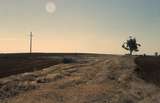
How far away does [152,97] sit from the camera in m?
27.4

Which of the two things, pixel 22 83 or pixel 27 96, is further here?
pixel 22 83

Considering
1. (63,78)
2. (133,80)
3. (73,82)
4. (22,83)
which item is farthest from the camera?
(133,80)

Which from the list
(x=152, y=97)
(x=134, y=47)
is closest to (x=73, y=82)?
(x=152, y=97)

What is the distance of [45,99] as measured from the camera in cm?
2275

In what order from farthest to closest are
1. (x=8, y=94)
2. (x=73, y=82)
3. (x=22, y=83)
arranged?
1. (x=73, y=82)
2. (x=22, y=83)
3. (x=8, y=94)

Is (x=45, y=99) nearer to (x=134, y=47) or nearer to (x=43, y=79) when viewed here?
(x=43, y=79)

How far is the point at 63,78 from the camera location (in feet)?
108

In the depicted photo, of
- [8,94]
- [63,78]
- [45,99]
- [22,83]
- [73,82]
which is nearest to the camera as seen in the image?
[45,99]

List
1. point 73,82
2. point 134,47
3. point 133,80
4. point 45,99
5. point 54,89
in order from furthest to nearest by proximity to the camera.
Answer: point 134,47
point 133,80
point 73,82
point 54,89
point 45,99

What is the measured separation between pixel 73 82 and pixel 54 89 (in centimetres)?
419

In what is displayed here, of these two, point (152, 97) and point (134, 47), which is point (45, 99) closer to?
point (152, 97)

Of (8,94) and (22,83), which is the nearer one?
(8,94)

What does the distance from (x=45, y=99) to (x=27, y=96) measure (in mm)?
1496

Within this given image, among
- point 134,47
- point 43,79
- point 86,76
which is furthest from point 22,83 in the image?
point 134,47
